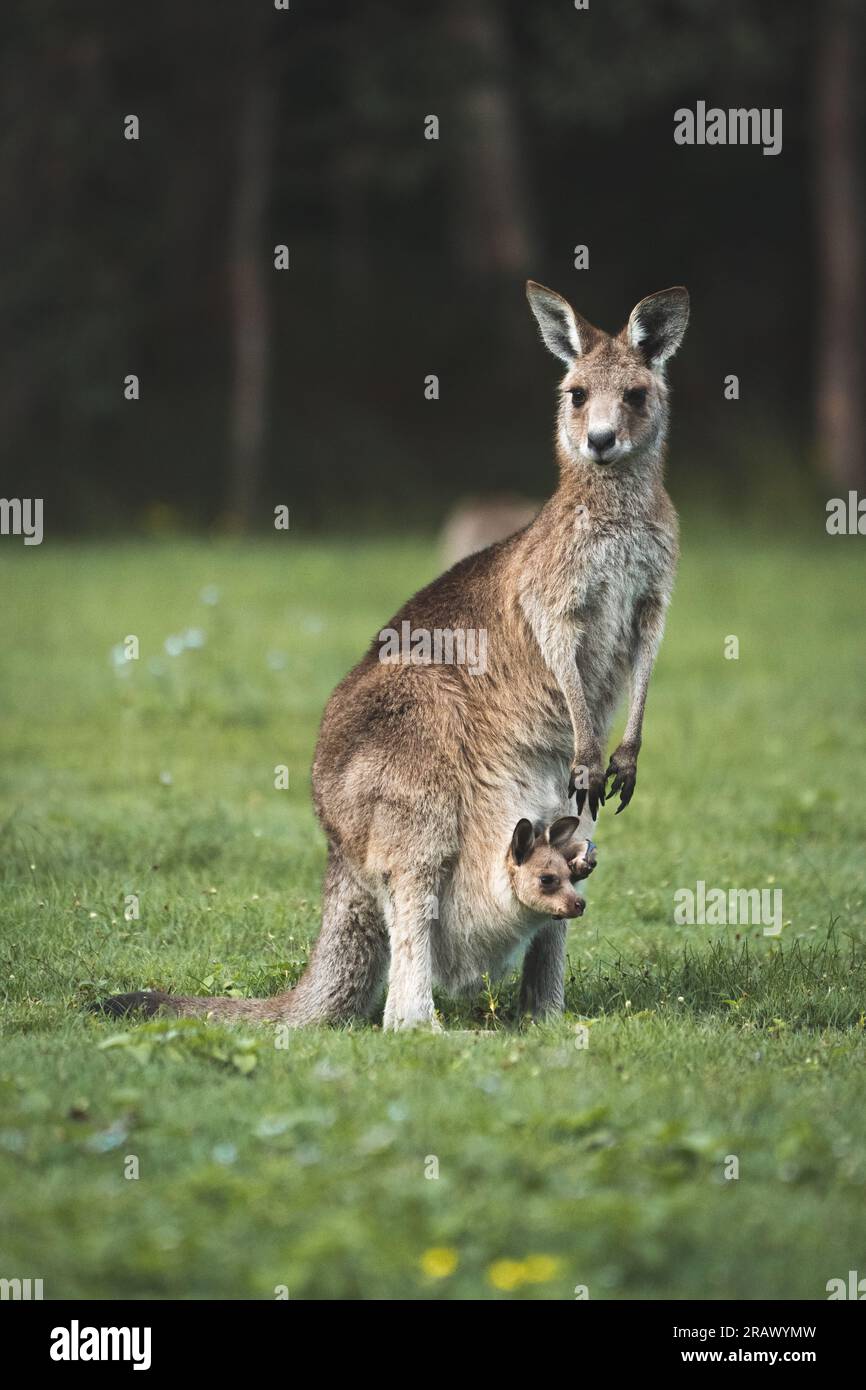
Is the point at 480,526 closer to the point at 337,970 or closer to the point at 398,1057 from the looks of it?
the point at 337,970

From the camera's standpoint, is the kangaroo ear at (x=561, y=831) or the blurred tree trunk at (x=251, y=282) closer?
the kangaroo ear at (x=561, y=831)

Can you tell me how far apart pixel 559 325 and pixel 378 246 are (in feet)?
61.3

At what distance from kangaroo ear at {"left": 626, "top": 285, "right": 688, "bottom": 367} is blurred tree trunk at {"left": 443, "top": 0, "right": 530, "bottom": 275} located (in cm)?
1472

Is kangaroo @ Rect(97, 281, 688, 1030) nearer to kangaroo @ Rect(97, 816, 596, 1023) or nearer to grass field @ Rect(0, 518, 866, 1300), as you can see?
kangaroo @ Rect(97, 816, 596, 1023)

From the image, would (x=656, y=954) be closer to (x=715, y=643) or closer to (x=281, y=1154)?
(x=281, y=1154)

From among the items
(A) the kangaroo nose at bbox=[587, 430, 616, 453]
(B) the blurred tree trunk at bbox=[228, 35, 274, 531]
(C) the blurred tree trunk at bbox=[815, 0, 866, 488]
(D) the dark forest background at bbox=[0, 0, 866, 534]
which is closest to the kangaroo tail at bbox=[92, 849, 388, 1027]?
(A) the kangaroo nose at bbox=[587, 430, 616, 453]

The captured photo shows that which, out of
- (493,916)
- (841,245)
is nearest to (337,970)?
(493,916)

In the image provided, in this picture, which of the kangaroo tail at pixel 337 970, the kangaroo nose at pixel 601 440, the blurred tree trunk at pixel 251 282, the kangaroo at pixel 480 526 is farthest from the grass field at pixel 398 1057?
the blurred tree trunk at pixel 251 282

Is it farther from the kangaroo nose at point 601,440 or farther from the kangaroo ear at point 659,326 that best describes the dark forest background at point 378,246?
the kangaroo nose at point 601,440

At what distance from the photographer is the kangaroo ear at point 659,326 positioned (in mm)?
5242

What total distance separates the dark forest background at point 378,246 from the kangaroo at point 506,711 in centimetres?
1389

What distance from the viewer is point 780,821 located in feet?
25.6

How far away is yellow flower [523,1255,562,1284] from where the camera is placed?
3.33 m
